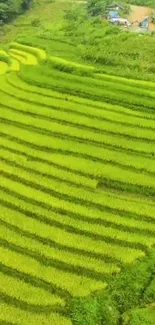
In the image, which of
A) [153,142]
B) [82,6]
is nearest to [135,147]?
[153,142]

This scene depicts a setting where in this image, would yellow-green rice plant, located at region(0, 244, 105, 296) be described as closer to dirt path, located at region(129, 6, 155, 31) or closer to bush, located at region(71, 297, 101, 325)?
bush, located at region(71, 297, 101, 325)

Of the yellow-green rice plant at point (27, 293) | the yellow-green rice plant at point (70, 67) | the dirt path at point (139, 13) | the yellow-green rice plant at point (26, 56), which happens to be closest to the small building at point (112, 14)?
the dirt path at point (139, 13)

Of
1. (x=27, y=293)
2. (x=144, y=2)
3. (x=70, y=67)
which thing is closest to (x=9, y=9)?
(x=144, y=2)

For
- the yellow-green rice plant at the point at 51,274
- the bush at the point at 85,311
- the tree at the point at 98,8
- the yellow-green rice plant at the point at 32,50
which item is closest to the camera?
the bush at the point at 85,311

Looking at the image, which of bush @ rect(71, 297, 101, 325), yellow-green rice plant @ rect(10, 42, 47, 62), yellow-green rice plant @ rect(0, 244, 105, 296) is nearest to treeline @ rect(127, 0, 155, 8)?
yellow-green rice plant @ rect(10, 42, 47, 62)

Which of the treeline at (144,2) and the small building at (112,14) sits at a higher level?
the treeline at (144,2)

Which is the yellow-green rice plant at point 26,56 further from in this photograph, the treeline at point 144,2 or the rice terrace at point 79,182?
the treeline at point 144,2

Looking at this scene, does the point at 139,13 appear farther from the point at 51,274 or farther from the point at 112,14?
the point at 51,274
